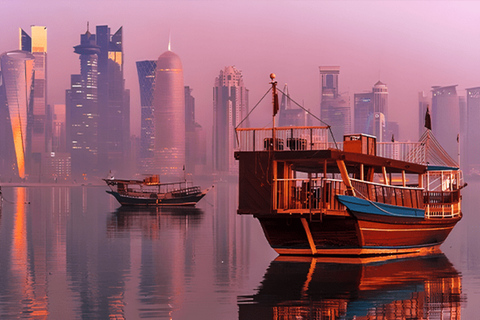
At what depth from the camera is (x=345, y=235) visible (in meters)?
35.6

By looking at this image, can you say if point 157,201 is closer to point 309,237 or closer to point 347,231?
point 309,237

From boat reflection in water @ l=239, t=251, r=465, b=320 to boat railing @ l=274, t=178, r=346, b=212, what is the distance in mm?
2665

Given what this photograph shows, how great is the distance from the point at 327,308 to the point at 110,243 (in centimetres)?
2873

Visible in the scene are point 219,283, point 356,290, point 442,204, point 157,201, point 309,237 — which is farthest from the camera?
point 157,201

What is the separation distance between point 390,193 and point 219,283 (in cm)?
1158

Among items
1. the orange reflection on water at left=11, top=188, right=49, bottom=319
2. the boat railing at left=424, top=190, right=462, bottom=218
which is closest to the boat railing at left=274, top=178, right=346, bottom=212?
the boat railing at left=424, top=190, right=462, bottom=218

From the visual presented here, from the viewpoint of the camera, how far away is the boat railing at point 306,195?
34625mm

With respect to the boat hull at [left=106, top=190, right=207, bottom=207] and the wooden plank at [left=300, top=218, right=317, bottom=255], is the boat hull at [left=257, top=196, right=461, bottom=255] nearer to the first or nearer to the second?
the wooden plank at [left=300, top=218, right=317, bottom=255]

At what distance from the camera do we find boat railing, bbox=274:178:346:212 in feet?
114

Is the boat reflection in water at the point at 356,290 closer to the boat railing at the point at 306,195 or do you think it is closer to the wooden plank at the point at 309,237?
the wooden plank at the point at 309,237

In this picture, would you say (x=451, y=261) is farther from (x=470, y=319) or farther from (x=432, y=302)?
(x=470, y=319)

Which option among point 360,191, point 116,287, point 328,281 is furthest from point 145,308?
point 360,191

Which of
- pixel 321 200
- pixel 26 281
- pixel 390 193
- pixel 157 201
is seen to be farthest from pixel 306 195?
pixel 157 201

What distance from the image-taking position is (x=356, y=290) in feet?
92.0
